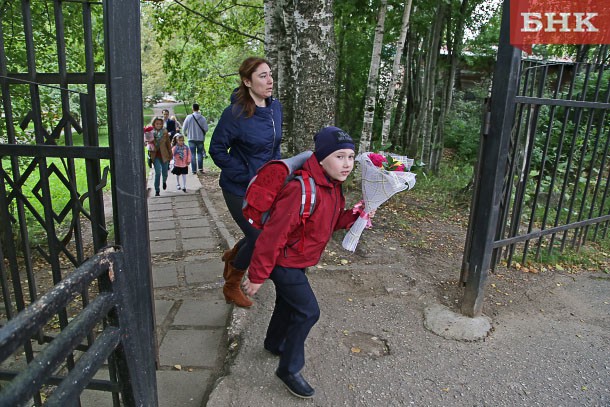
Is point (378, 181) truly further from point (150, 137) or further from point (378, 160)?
point (150, 137)

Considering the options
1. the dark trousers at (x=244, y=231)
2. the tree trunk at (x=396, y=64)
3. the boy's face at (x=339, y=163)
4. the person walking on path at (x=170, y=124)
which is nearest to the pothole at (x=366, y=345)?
the dark trousers at (x=244, y=231)

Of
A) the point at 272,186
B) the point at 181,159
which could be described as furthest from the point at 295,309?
the point at 181,159

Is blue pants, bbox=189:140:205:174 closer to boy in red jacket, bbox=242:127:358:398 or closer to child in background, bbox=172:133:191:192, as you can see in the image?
child in background, bbox=172:133:191:192

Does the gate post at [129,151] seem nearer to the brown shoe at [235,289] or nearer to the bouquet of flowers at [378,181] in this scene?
the bouquet of flowers at [378,181]

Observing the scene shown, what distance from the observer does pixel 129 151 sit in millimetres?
2004

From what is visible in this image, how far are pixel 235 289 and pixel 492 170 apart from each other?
2201 mm

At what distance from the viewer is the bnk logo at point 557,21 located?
3043 millimetres

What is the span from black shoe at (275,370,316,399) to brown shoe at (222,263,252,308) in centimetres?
105

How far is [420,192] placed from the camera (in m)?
8.23

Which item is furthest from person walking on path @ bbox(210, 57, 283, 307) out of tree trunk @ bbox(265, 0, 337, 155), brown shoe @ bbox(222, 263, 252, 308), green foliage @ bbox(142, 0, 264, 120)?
green foliage @ bbox(142, 0, 264, 120)

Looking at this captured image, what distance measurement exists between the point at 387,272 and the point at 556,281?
64.9 inches

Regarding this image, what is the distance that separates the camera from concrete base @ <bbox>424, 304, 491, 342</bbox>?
329cm

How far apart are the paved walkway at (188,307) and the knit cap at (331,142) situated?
1626 millimetres

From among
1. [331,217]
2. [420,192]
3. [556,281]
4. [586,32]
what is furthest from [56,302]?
[420,192]
